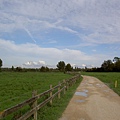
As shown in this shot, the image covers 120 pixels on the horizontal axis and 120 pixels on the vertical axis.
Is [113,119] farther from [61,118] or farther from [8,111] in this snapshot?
[8,111]

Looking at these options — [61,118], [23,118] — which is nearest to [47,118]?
[61,118]

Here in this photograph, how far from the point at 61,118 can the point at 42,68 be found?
14327cm

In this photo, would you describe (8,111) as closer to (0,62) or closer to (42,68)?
(0,62)

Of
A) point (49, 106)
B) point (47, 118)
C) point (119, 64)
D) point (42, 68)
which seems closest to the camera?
point (47, 118)

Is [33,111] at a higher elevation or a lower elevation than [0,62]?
lower

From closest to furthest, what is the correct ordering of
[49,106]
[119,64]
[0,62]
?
[49,106] → [119,64] → [0,62]

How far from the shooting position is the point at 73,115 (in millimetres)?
8156

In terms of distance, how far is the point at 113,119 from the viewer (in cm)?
754

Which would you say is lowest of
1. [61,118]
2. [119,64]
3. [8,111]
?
[61,118]

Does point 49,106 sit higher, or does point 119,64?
point 119,64

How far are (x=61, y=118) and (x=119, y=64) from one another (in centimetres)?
11163

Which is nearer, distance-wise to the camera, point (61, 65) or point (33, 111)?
point (33, 111)

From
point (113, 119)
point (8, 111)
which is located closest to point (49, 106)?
point (113, 119)

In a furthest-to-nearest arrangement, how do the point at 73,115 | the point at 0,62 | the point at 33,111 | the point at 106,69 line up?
the point at 0,62 < the point at 106,69 < the point at 73,115 < the point at 33,111
